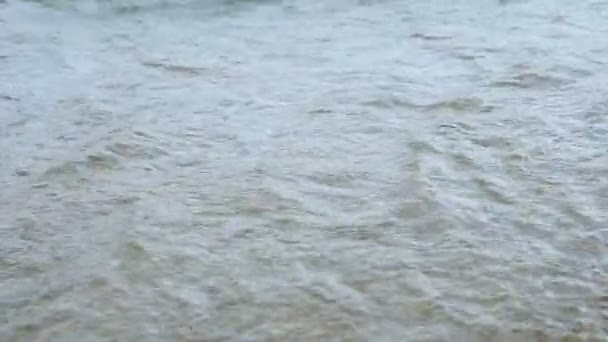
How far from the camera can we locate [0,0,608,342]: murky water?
7.29 feet

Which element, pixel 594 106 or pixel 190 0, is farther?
pixel 190 0

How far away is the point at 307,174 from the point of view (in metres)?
2.84

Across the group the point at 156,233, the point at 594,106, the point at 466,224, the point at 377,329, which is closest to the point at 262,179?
the point at 156,233

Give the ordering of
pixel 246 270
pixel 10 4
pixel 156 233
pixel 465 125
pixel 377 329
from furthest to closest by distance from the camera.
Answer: pixel 10 4 → pixel 465 125 → pixel 156 233 → pixel 246 270 → pixel 377 329

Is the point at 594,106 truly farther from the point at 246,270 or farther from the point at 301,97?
the point at 246,270

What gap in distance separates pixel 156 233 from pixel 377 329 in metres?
0.69

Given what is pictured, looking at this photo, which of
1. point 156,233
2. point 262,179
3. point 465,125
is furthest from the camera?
point 465,125

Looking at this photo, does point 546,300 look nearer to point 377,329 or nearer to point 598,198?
point 377,329

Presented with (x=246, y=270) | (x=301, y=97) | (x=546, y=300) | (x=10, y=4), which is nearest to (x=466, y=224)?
(x=546, y=300)

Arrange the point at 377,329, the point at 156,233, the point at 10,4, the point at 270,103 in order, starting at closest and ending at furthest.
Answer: the point at 377,329
the point at 156,233
the point at 270,103
the point at 10,4

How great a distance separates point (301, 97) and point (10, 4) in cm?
169

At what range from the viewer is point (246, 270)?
2.36 meters

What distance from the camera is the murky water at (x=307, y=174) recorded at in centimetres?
222

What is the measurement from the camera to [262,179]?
2811 mm
